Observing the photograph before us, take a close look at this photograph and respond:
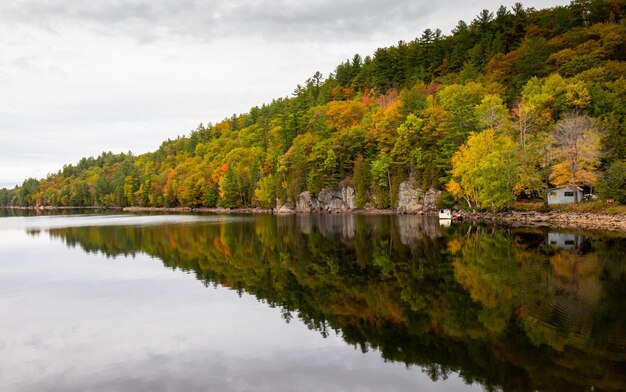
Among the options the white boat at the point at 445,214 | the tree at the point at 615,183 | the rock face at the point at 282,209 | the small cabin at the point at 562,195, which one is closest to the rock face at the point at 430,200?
the white boat at the point at 445,214

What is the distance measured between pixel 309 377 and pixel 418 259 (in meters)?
19.2

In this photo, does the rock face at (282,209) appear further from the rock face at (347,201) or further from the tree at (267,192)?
the tree at (267,192)

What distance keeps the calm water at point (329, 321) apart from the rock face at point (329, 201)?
57840 millimetres

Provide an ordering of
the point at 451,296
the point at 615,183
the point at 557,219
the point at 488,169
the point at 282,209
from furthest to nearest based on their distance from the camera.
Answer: the point at 282,209, the point at 488,169, the point at 557,219, the point at 615,183, the point at 451,296

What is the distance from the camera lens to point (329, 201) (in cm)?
9725

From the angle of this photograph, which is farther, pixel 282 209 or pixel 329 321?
pixel 282 209

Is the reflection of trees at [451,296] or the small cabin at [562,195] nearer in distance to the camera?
the reflection of trees at [451,296]

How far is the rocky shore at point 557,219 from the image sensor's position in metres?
44.2

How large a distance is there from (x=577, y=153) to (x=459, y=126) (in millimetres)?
24516

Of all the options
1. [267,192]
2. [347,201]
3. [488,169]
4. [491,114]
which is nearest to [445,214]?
[488,169]

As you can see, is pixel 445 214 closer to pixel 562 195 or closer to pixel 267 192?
pixel 562 195

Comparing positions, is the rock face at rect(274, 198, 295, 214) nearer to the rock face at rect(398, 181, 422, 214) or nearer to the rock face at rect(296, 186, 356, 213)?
the rock face at rect(296, 186, 356, 213)

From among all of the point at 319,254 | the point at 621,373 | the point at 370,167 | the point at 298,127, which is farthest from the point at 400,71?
the point at 621,373

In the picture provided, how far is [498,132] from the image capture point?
6600 centimetres
